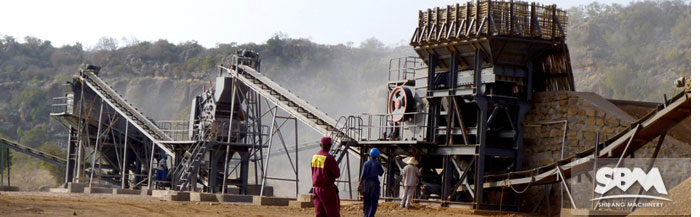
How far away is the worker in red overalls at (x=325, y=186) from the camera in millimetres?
14570

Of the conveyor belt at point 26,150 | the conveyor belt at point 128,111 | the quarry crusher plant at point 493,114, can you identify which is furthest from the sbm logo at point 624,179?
the conveyor belt at point 26,150

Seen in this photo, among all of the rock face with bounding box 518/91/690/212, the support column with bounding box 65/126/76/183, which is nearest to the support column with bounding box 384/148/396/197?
the rock face with bounding box 518/91/690/212

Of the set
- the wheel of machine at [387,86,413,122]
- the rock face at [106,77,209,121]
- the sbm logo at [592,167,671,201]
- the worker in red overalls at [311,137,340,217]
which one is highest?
the rock face at [106,77,209,121]

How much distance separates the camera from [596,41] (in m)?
99.0

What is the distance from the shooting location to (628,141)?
2225cm

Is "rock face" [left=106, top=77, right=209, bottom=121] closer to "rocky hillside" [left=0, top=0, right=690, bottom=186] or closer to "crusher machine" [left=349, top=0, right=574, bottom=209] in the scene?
"rocky hillside" [left=0, top=0, right=690, bottom=186]

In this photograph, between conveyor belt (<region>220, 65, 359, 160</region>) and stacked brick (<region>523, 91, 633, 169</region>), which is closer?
stacked brick (<region>523, 91, 633, 169</region>)

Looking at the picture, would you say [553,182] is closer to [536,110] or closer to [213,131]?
[536,110]

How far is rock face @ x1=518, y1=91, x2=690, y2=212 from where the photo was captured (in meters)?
26.4

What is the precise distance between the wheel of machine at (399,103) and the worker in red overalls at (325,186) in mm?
15828

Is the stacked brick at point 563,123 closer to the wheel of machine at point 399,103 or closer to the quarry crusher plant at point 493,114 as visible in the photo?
the quarry crusher plant at point 493,114

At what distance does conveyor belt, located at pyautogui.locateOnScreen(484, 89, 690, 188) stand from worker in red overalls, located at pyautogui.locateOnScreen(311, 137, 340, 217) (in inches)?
380

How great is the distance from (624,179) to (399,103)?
11132 mm

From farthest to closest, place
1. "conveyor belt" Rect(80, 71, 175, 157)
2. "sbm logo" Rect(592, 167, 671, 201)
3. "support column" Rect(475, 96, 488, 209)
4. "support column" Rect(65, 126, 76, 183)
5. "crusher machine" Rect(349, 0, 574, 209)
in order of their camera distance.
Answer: "support column" Rect(65, 126, 76, 183), "conveyor belt" Rect(80, 71, 175, 157), "crusher machine" Rect(349, 0, 574, 209), "support column" Rect(475, 96, 488, 209), "sbm logo" Rect(592, 167, 671, 201)
